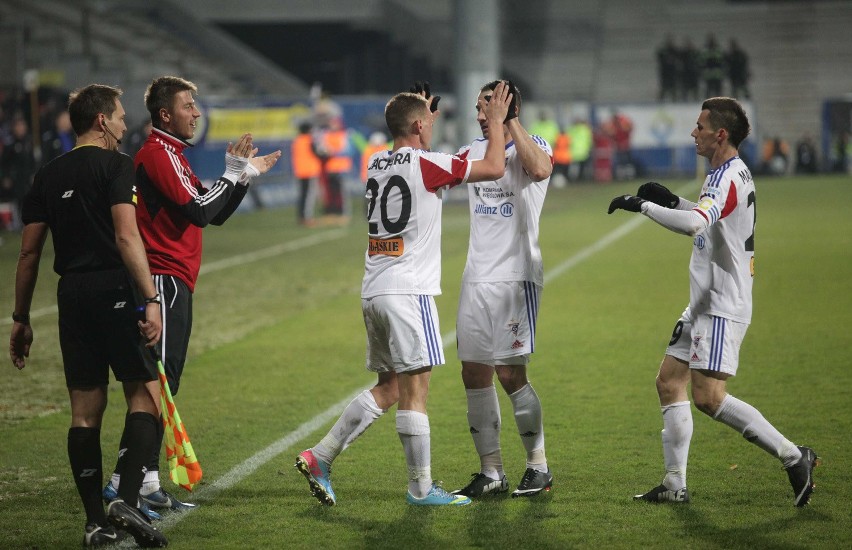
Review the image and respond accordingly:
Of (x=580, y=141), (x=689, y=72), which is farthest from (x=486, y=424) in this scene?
(x=689, y=72)

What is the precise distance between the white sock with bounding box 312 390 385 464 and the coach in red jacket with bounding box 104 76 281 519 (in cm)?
80

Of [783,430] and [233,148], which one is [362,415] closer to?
[233,148]

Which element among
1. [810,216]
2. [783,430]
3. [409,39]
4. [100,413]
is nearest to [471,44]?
[810,216]

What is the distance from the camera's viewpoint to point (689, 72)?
36.3 meters

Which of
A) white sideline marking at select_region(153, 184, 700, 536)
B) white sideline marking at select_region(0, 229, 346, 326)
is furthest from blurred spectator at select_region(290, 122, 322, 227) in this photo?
white sideline marking at select_region(153, 184, 700, 536)

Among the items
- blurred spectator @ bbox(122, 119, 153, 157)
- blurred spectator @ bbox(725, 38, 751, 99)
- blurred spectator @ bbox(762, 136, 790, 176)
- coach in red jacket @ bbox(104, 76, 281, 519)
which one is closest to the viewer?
coach in red jacket @ bbox(104, 76, 281, 519)

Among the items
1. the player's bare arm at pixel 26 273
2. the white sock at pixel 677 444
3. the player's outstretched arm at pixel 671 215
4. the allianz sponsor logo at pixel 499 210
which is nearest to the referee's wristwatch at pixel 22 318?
the player's bare arm at pixel 26 273

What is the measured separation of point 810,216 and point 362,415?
17309mm

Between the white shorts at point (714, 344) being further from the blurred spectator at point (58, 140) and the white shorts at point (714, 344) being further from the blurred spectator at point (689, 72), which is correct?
the blurred spectator at point (689, 72)

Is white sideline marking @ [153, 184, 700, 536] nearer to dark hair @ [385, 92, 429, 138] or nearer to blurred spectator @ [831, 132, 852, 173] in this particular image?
dark hair @ [385, 92, 429, 138]

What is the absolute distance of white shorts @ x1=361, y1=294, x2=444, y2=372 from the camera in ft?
18.0

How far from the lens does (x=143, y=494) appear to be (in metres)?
5.70

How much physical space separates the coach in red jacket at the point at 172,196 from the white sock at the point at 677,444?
2338 mm

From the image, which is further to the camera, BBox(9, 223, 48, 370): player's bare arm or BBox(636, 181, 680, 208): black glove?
BBox(636, 181, 680, 208): black glove
